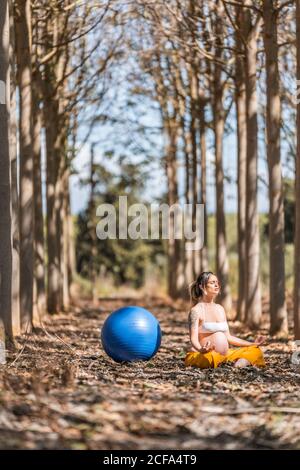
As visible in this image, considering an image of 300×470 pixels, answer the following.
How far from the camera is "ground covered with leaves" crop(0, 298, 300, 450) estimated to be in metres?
6.23

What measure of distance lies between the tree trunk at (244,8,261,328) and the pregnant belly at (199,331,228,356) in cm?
654

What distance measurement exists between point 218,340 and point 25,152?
6824 millimetres

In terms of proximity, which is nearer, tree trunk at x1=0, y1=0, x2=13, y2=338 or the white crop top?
the white crop top

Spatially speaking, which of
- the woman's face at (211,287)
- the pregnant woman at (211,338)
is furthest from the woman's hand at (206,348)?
the woman's face at (211,287)

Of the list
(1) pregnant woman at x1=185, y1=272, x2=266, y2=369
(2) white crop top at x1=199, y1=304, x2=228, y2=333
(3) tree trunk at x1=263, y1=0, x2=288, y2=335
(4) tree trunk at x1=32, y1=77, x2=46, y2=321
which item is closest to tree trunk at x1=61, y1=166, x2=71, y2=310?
(4) tree trunk at x1=32, y1=77, x2=46, y2=321

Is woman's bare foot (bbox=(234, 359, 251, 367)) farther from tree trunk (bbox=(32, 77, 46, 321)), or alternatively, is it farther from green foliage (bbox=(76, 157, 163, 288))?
green foliage (bbox=(76, 157, 163, 288))

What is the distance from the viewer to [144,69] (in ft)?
84.2

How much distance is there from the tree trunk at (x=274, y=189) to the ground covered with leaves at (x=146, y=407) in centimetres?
455

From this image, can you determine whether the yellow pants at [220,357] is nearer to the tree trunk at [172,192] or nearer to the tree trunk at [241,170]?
the tree trunk at [241,170]

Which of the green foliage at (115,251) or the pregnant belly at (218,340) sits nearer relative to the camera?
the pregnant belly at (218,340)

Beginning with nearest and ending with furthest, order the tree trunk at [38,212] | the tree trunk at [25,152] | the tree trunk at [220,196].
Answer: the tree trunk at [25,152]
the tree trunk at [38,212]
the tree trunk at [220,196]

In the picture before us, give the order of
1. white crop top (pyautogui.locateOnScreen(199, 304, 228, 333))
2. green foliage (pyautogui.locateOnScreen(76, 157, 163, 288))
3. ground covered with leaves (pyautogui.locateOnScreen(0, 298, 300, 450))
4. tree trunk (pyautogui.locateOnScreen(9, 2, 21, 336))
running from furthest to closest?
1. green foliage (pyautogui.locateOnScreen(76, 157, 163, 288))
2. tree trunk (pyautogui.locateOnScreen(9, 2, 21, 336))
3. white crop top (pyautogui.locateOnScreen(199, 304, 228, 333))
4. ground covered with leaves (pyautogui.locateOnScreen(0, 298, 300, 450))

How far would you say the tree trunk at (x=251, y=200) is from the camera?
54.5 ft

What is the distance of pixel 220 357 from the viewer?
9883 millimetres
